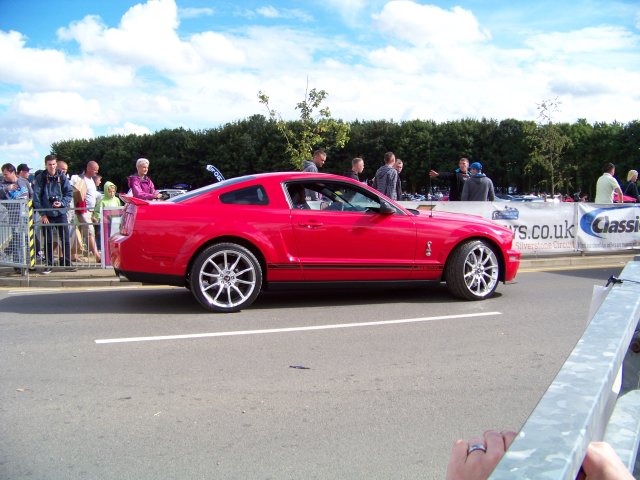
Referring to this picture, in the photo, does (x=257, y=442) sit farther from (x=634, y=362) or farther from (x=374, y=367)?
(x=634, y=362)

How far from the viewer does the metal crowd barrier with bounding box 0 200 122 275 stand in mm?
9891

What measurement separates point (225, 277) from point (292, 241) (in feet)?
2.89

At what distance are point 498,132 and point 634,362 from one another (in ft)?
221

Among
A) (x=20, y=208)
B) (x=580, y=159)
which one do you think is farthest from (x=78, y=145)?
(x=20, y=208)

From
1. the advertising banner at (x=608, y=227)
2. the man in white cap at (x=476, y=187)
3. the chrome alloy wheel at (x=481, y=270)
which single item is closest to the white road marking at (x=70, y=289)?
the chrome alloy wheel at (x=481, y=270)

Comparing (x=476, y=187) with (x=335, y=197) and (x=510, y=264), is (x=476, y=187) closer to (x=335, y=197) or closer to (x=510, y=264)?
(x=510, y=264)

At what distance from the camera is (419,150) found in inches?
2657

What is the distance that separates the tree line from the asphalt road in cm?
5358

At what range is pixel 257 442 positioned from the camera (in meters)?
3.51

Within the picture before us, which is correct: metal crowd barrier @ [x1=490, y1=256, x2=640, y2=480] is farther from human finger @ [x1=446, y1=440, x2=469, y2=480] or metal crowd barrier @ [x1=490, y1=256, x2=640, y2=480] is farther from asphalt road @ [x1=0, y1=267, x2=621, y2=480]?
asphalt road @ [x1=0, y1=267, x2=621, y2=480]

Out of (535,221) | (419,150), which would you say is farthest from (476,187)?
(419,150)

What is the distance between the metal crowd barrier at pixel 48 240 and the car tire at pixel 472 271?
5.65m

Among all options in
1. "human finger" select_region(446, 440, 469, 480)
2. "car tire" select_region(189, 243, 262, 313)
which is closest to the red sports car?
"car tire" select_region(189, 243, 262, 313)

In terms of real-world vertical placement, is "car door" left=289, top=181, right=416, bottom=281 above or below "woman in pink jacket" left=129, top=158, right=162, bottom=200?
below
